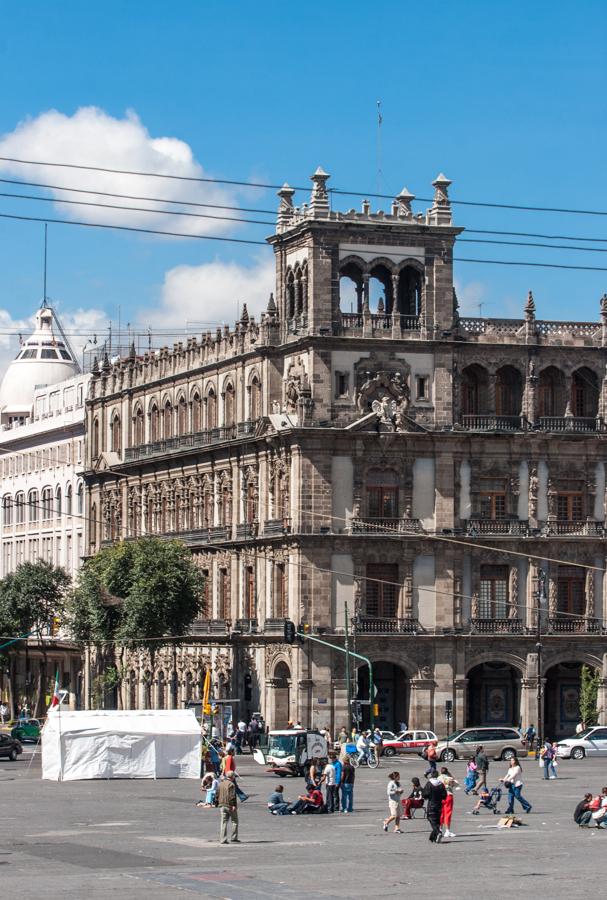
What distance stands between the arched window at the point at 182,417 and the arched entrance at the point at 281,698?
68.1ft

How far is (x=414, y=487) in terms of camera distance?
340ft

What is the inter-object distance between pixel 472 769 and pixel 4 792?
1640cm

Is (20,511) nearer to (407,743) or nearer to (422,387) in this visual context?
(422,387)

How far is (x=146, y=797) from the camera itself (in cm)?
6969

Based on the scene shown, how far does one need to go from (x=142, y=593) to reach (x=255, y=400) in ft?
39.0

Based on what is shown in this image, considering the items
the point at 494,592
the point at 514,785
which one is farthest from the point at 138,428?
the point at 514,785

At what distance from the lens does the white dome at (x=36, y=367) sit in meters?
177

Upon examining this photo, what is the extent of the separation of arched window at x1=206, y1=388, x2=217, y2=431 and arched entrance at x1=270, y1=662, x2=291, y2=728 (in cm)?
1724

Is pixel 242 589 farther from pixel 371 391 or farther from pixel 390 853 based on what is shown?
pixel 390 853

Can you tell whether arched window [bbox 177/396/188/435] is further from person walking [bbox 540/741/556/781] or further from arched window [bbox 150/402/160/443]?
person walking [bbox 540/741/556/781]

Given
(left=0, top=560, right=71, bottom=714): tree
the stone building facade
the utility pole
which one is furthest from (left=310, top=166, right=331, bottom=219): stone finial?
(left=0, top=560, right=71, bottom=714): tree

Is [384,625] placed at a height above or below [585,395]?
below

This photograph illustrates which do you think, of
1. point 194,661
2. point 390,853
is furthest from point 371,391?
point 390,853

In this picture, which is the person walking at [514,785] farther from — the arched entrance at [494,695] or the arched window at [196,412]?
the arched window at [196,412]
